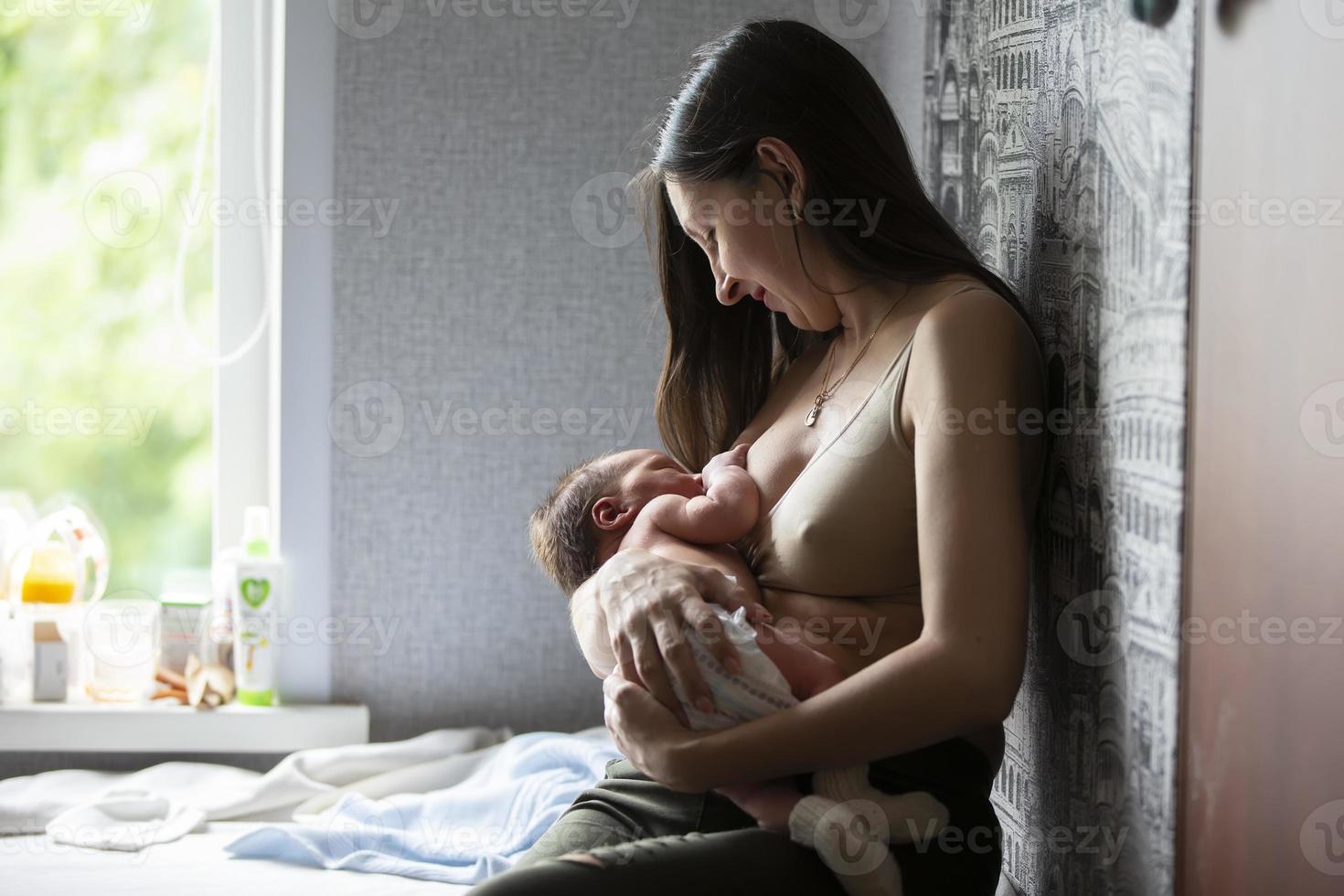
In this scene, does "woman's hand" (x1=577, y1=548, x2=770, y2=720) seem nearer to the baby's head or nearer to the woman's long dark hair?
the baby's head

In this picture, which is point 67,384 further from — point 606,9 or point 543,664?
point 606,9

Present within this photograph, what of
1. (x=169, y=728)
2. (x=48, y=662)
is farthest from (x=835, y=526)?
(x=48, y=662)

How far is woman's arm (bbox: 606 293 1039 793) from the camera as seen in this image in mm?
1010

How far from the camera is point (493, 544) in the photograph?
2082 millimetres

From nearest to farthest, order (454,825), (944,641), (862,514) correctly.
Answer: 1. (944,641)
2. (862,514)
3. (454,825)

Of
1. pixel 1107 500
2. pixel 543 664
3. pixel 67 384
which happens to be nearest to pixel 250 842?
pixel 543 664

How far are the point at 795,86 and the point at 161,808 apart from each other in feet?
4.45

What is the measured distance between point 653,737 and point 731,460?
410 mm

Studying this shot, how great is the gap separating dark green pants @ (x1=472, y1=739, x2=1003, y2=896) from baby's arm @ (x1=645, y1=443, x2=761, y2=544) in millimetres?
262

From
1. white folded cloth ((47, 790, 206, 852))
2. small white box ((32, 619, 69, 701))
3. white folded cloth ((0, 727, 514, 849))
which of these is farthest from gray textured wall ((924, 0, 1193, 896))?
small white box ((32, 619, 69, 701))

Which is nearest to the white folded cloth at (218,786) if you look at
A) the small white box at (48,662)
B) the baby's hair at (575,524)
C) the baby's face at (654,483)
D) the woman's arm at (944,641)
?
the small white box at (48,662)

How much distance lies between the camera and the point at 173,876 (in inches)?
58.8

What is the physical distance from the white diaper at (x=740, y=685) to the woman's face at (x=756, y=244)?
1.41 ft

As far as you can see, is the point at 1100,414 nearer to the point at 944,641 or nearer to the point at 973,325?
the point at 973,325
